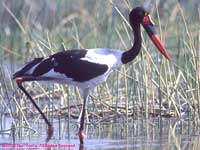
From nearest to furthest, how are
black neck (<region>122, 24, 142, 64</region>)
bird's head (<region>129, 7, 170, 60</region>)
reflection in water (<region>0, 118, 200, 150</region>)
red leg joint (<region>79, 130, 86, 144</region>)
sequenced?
1. reflection in water (<region>0, 118, 200, 150</region>)
2. red leg joint (<region>79, 130, 86, 144</region>)
3. black neck (<region>122, 24, 142, 64</region>)
4. bird's head (<region>129, 7, 170, 60</region>)

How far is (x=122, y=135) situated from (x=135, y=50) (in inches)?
39.5

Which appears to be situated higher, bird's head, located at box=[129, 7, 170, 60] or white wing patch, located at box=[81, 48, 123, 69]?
bird's head, located at box=[129, 7, 170, 60]

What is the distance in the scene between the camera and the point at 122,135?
962cm

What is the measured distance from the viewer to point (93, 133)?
9.95 metres

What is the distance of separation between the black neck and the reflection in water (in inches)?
30.6

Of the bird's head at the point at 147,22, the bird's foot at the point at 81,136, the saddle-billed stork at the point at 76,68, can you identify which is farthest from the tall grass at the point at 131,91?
the bird's foot at the point at 81,136

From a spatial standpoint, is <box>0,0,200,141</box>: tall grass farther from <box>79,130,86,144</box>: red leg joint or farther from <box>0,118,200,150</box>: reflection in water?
<box>79,130,86,144</box>: red leg joint

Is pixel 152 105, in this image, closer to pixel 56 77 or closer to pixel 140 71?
pixel 140 71

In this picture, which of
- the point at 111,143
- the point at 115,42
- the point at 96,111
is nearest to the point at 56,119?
the point at 96,111

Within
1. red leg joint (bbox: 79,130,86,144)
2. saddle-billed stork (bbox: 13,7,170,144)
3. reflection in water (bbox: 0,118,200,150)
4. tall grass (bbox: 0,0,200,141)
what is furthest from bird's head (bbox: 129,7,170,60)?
red leg joint (bbox: 79,130,86,144)

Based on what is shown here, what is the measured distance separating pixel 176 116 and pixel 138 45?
1.07m

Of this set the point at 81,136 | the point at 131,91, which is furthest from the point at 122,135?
the point at 131,91

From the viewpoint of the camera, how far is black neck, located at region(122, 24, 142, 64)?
9945mm

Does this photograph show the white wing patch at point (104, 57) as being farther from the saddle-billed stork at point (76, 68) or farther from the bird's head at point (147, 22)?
the bird's head at point (147, 22)
